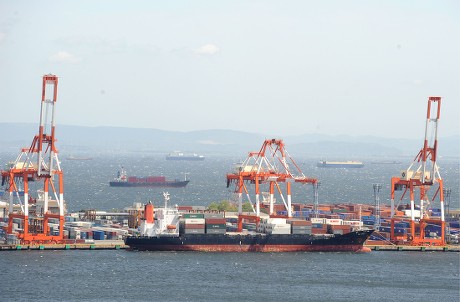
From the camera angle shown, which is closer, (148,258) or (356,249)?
(148,258)

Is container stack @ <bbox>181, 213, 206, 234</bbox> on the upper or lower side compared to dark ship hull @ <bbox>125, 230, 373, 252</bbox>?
upper

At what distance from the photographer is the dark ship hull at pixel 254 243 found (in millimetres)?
81312

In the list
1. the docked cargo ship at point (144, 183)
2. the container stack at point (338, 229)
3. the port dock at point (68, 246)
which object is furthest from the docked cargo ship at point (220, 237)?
the docked cargo ship at point (144, 183)

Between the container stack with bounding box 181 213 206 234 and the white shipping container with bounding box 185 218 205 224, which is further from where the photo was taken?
the white shipping container with bounding box 185 218 205 224

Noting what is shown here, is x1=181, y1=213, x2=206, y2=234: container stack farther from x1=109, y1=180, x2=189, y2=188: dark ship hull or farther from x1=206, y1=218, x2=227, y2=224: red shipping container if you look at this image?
x1=109, y1=180, x2=189, y2=188: dark ship hull

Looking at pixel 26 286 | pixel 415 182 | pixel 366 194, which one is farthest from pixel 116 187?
pixel 26 286

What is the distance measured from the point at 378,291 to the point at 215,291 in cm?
979

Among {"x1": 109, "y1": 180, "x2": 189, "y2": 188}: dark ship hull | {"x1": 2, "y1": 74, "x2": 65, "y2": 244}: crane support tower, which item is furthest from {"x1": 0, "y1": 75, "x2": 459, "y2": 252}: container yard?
{"x1": 109, "y1": 180, "x2": 189, "y2": 188}: dark ship hull

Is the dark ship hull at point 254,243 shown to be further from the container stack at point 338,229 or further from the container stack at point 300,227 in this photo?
the container stack at point 338,229

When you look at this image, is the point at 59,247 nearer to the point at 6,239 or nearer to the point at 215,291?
the point at 6,239

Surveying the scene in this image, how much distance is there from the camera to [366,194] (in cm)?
17050

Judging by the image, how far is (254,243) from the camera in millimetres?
82750

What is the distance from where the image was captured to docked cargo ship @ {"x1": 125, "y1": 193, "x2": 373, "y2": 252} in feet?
268

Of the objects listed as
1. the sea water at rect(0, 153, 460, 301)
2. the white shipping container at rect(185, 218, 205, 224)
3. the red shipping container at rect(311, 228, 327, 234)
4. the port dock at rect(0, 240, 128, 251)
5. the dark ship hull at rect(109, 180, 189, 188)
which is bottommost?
the sea water at rect(0, 153, 460, 301)
